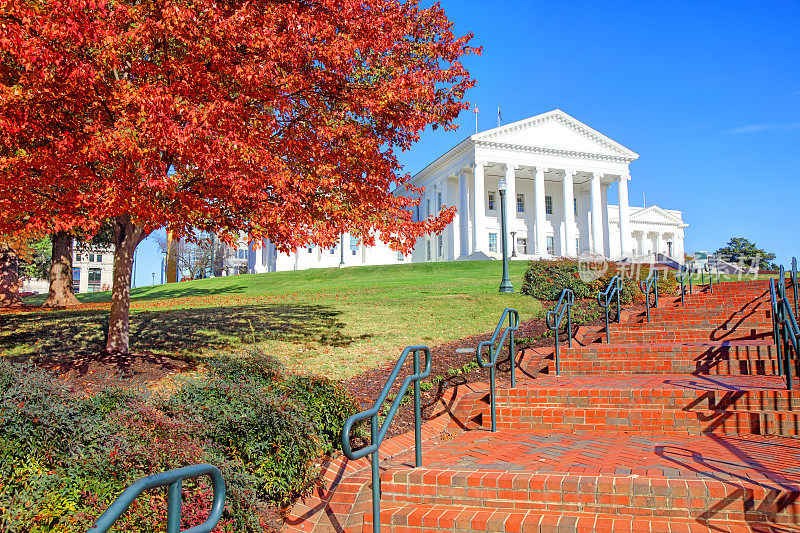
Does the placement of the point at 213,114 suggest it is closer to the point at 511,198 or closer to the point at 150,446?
→ the point at 150,446

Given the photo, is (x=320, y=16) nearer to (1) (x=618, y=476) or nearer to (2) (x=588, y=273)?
(1) (x=618, y=476)

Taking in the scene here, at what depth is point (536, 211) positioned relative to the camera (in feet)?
170

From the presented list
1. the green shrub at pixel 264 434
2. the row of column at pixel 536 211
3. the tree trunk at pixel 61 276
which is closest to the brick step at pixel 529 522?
the green shrub at pixel 264 434

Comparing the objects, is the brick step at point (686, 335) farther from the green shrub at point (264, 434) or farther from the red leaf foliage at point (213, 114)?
the green shrub at point (264, 434)

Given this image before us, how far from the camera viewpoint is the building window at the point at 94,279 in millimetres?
98062

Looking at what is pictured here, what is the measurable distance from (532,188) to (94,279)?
260ft

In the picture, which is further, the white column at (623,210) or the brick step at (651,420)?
the white column at (623,210)

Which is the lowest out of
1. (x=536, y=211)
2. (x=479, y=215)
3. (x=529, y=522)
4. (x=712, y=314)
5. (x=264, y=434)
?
(x=529, y=522)

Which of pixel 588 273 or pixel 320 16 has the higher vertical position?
pixel 320 16

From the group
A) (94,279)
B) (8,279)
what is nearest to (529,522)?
(8,279)

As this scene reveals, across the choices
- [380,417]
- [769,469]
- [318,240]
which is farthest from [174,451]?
[318,240]

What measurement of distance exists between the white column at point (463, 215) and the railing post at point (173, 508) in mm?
47727

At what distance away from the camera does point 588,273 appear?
16203mm

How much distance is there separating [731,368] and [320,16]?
749 centimetres
